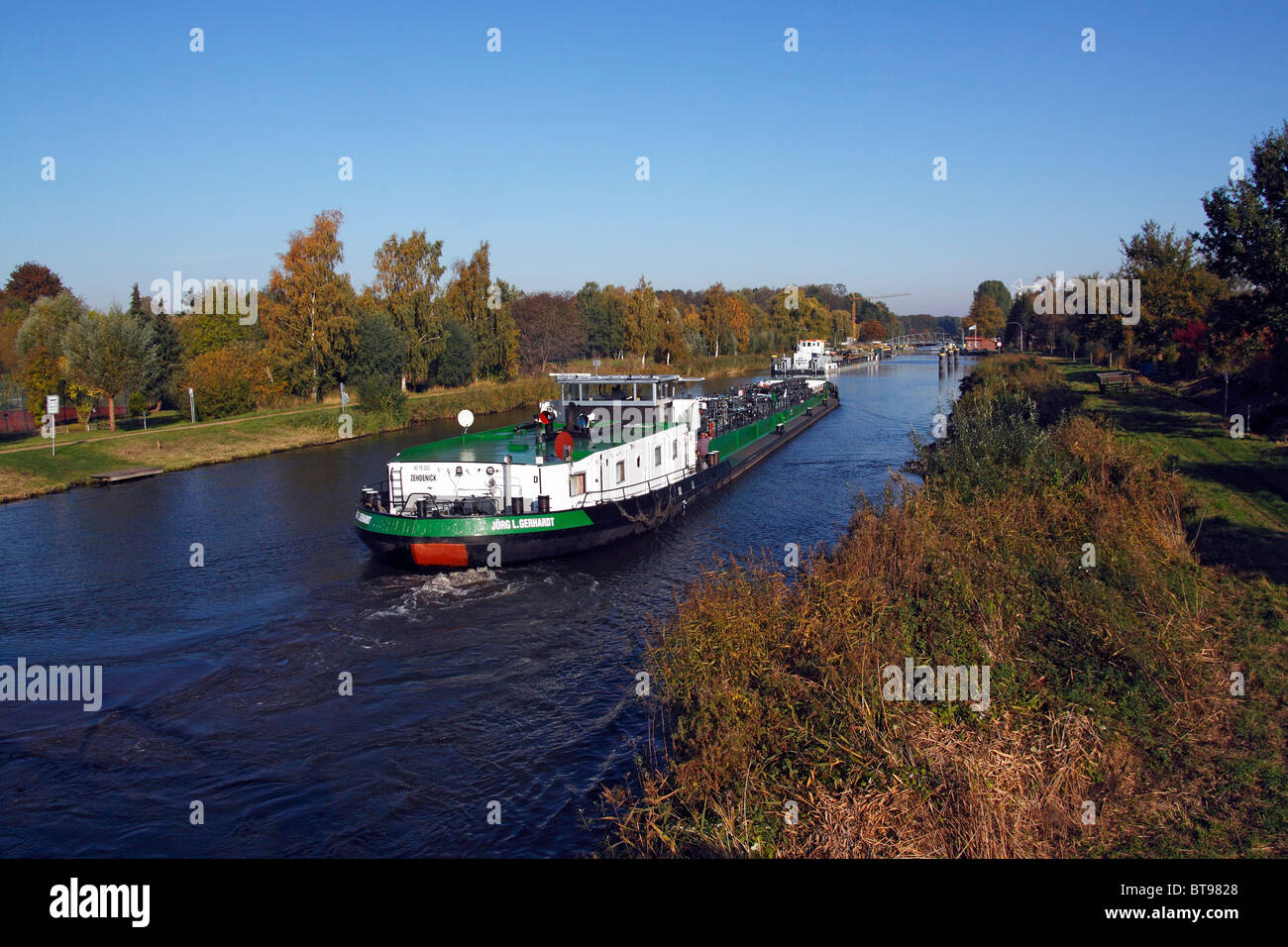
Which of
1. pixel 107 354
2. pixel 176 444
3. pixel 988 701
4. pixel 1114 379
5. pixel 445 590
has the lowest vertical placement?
pixel 445 590

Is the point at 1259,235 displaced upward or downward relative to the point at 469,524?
upward

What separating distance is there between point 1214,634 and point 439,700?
488 inches

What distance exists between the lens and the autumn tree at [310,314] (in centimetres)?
5706

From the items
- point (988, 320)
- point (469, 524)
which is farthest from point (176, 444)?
point (988, 320)

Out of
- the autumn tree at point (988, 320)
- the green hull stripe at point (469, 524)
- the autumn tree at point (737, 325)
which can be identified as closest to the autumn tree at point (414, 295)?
the green hull stripe at point (469, 524)

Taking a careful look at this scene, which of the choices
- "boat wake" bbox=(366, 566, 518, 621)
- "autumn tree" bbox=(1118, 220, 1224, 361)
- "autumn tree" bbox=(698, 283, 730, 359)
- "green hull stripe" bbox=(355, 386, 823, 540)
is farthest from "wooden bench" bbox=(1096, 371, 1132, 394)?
"autumn tree" bbox=(698, 283, 730, 359)

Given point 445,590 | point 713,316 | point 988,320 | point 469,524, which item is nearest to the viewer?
point 445,590

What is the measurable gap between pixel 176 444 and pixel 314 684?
32.3m

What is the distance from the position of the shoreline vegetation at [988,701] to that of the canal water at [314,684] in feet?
7.17

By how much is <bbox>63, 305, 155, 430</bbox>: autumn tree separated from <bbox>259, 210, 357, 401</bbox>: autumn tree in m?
10.8

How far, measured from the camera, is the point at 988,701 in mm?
10547

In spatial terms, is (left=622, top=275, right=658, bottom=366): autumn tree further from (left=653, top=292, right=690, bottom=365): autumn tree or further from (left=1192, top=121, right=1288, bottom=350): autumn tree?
(left=1192, top=121, right=1288, bottom=350): autumn tree

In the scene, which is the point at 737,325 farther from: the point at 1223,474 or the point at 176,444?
the point at 1223,474
